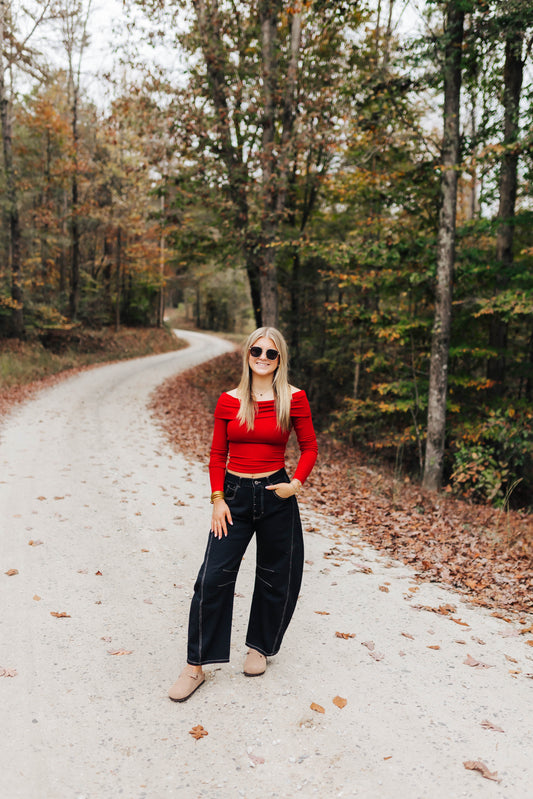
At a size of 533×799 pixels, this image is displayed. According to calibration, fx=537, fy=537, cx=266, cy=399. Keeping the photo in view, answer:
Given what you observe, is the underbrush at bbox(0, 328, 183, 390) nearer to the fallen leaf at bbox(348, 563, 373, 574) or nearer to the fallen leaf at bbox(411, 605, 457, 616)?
the fallen leaf at bbox(348, 563, 373, 574)

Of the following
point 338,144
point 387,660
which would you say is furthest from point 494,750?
point 338,144

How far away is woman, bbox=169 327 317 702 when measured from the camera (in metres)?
3.38

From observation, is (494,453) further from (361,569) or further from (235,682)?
(235,682)

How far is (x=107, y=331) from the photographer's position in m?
31.1

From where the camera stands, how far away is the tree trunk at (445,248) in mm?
9727

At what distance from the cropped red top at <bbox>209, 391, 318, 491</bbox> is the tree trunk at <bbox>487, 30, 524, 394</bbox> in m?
7.68

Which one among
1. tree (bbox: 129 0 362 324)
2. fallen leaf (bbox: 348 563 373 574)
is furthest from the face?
tree (bbox: 129 0 362 324)

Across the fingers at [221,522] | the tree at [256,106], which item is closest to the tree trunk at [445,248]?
the tree at [256,106]

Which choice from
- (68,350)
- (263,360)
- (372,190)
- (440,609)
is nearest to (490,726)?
(440,609)

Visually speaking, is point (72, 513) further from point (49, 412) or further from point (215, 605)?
point (49, 412)

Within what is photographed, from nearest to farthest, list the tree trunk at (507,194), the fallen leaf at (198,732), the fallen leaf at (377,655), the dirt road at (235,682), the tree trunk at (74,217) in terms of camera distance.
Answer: the dirt road at (235,682), the fallen leaf at (198,732), the fallen leaf at (377,655), the tree trunk at (507,194), the tree trunk at (74,217)

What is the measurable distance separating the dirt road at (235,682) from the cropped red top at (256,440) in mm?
1430

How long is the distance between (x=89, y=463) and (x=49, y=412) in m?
4.70

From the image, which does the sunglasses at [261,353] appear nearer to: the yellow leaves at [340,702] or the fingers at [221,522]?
the fingers at [221,522]
